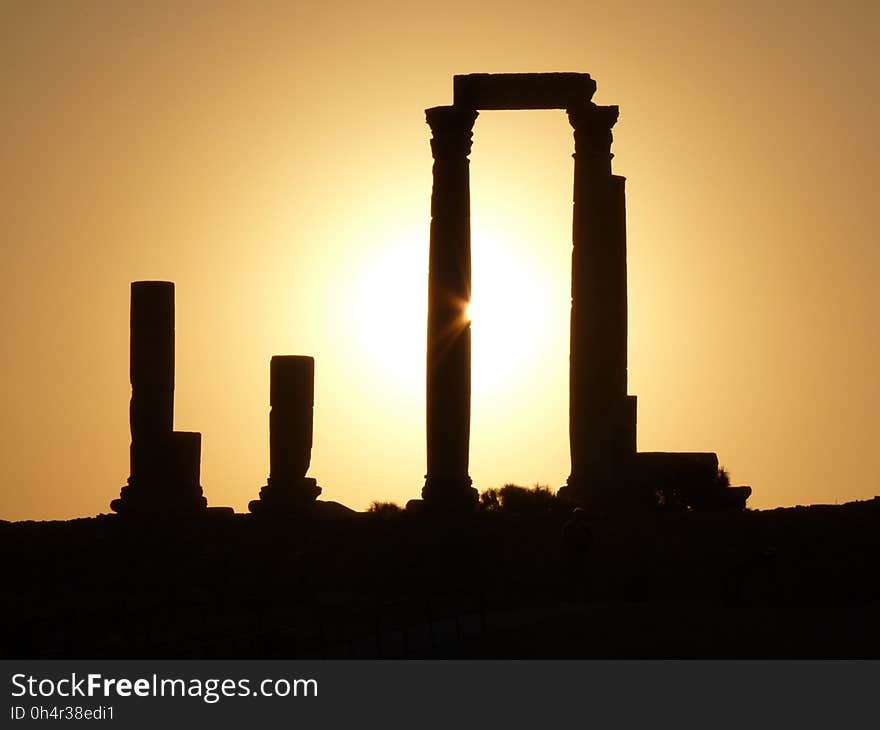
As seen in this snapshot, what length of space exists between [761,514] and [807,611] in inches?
417

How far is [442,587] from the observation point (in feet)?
165

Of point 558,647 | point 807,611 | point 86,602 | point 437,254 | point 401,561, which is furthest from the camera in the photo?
point 437,254

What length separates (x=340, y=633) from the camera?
4159cm

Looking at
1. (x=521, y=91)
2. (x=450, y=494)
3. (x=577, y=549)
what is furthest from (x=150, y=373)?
(x=577, y=549)

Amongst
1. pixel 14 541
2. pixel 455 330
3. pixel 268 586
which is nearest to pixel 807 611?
pixel 268 586

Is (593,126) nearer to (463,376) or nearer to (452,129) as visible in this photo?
(452,129)

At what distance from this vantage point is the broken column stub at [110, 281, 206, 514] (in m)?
58.9

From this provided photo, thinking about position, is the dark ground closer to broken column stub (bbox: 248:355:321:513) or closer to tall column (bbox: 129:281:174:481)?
broken column stub (bbox: 248:355:321:513)

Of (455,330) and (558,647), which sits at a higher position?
(455,330)

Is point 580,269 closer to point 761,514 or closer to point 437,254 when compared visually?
point 437,254

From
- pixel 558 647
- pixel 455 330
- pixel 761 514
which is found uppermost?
pixel 455 330

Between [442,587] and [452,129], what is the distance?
12061 millimetres

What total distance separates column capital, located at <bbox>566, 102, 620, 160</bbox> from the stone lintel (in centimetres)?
45

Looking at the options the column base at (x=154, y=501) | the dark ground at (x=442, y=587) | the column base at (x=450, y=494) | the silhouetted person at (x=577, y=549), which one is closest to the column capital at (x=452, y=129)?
the column base at (x=450, y=494)
